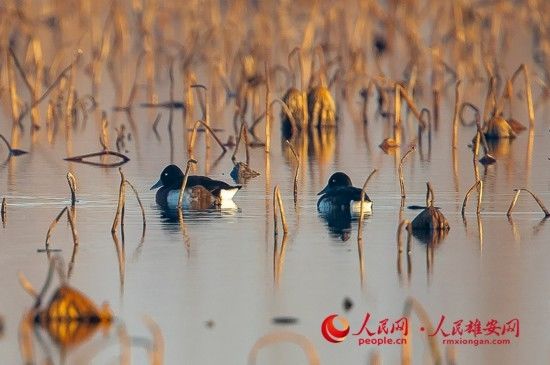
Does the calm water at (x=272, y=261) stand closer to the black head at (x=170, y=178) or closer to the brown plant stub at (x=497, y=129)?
the black head at (x=170, y=178)

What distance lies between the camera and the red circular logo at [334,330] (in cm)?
641

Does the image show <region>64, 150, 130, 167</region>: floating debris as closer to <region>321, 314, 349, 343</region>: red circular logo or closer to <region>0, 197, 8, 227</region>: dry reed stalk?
<region>0, 197, 8, 227</region>: dry reed stalk

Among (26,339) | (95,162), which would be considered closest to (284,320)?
(26,339)

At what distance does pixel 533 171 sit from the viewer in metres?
11.4

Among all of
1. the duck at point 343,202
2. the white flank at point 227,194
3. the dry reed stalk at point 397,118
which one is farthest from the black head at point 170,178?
the dry reed stalk at point 397,118

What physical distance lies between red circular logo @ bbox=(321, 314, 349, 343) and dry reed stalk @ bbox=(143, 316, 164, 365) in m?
0.64

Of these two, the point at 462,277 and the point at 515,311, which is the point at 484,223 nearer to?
the point at 462,277

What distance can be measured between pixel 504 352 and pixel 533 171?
17.5 feet

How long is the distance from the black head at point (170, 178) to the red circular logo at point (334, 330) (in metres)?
3.66

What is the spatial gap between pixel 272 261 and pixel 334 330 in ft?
4.80

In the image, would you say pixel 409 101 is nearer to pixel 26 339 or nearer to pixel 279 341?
pixel 279 341

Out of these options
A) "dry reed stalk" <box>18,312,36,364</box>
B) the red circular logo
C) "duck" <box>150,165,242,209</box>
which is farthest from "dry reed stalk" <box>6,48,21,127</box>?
the red circular logo

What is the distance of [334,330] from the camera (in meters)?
6.50

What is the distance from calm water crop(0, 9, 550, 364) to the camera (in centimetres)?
635
